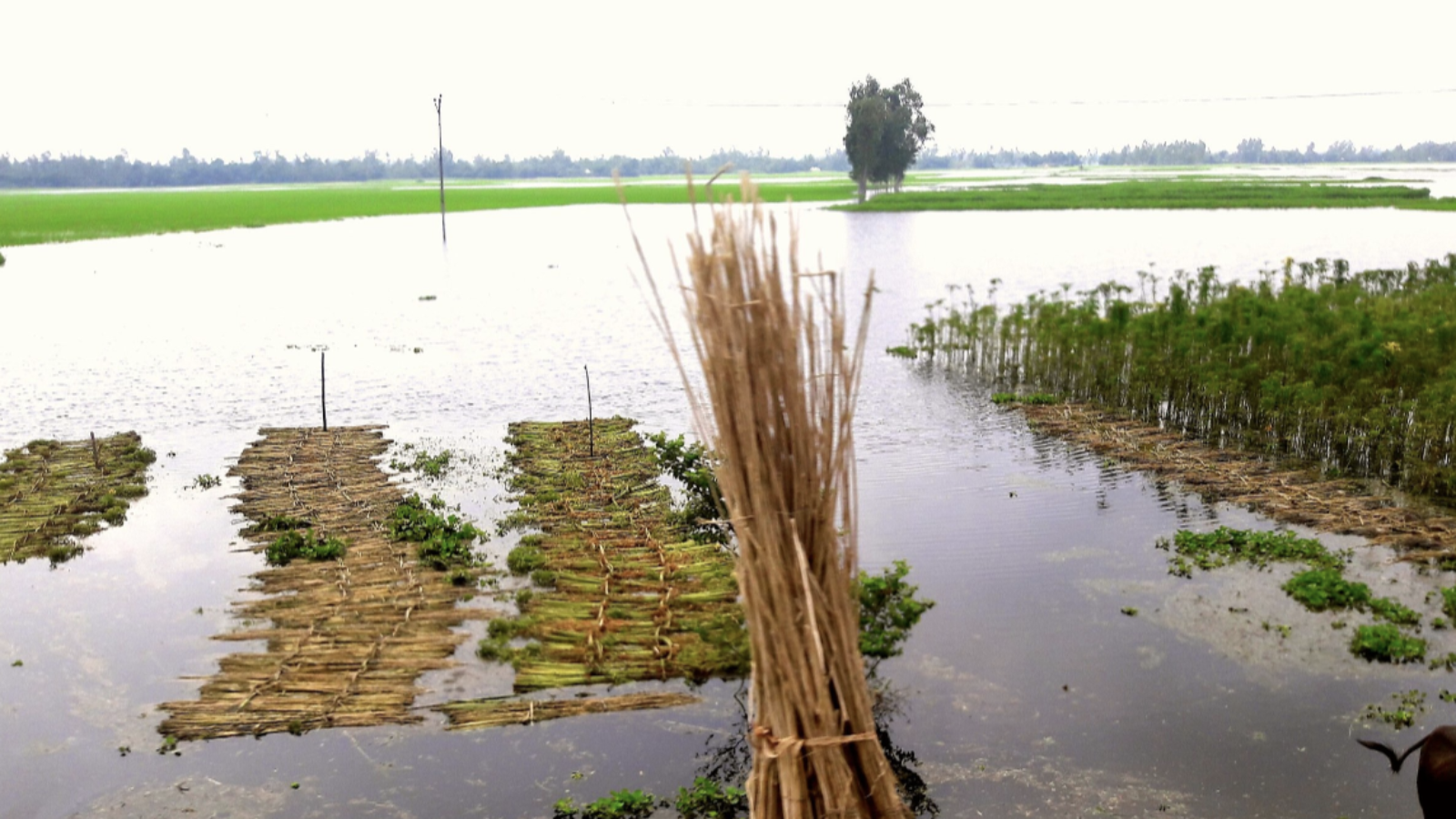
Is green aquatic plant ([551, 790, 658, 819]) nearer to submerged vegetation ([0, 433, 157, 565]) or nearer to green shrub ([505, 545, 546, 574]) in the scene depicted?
green shrub ([505, 545, 546, 574])

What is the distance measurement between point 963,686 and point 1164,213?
55.8 m

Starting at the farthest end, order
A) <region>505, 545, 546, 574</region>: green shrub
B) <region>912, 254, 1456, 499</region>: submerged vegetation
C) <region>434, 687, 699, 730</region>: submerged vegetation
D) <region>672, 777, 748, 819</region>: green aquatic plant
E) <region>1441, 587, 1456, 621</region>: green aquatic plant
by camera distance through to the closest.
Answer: <region>912, 254, 1456, 499</region>: submerged vegetation
<region>505, 545, 546, 574</region>: green shrub
<region>1441, 587, 1456, 621</region>: green aquatic plant
<region>434, 687, 699, 730</region>: submerged vegetation
<region>672, 777, 748, 819</region>: green aquatic plant

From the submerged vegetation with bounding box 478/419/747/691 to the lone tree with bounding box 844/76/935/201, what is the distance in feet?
214

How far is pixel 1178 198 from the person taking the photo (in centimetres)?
6656

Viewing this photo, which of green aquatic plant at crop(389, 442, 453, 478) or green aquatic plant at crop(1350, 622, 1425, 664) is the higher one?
green aquatic plant at crop(389, 442, 453, 478)

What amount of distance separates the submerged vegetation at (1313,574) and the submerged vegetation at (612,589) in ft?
12.8

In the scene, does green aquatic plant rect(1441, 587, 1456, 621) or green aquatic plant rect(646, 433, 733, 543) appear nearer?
green aquatic plant rect(1441, 587, 1456, 621)

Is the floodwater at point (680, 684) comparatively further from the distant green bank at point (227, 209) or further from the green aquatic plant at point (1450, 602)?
the distant green bank at point (227, 209)

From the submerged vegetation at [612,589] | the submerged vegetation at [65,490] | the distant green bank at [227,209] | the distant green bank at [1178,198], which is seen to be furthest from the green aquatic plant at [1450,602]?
the distant green bank at [1178,198]

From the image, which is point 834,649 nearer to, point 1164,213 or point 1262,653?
point 1262,653

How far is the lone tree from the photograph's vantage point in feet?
243

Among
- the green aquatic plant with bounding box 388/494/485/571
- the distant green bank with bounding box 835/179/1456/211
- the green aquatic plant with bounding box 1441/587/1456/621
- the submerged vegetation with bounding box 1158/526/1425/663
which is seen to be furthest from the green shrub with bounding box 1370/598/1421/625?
the distant green bank with bounding box 835/179/1456/211

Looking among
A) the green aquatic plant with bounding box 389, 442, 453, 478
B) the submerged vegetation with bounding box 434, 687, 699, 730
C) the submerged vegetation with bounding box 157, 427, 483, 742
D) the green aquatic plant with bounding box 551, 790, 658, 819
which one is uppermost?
the green aquatic plant with bounding box 389, 442, 453, 478

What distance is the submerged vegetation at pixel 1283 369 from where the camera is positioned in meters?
11.8
